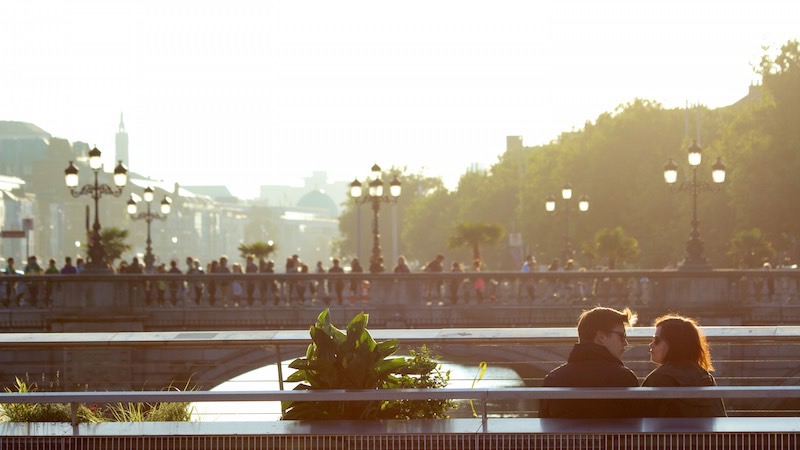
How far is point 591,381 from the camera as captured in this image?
8.65 meters

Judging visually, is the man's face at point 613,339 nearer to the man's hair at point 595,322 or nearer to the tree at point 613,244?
the man's hair at point 595,322

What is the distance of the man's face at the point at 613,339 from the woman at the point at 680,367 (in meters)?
0.22

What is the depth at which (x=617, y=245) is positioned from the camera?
150ft

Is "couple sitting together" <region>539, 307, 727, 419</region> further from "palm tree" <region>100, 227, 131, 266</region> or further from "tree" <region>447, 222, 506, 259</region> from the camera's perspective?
"tree" <region>447, 222, 506, 259</region>

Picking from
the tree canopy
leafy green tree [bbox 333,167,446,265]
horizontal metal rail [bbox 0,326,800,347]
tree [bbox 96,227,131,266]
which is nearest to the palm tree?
tree [bbox 96,227,131,266]

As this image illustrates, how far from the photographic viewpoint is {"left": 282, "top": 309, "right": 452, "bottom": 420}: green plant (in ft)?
29.2

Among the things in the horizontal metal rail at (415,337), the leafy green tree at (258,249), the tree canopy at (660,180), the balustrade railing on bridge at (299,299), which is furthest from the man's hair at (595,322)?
the leafy green tree at (258,249)

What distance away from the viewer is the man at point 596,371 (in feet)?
28.1

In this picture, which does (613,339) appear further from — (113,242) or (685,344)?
(113,242)

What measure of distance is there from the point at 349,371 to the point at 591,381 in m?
1.33

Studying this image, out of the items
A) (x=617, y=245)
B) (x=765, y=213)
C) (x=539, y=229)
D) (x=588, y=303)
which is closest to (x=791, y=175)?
(x=765, y=213)

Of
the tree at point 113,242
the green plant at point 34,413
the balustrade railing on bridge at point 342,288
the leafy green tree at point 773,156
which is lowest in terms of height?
the green plant at point 34,413

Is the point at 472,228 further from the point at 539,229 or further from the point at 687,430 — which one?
the point at 687,430

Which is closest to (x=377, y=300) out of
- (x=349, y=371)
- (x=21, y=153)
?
(x=349, y=371)
